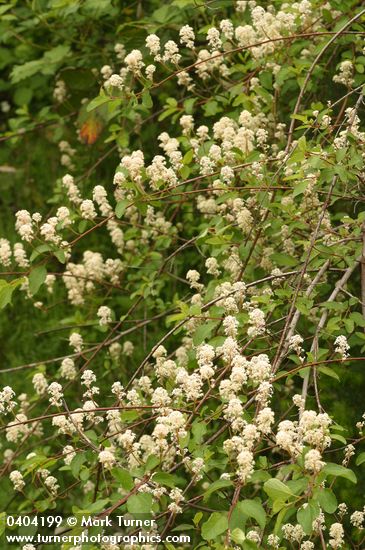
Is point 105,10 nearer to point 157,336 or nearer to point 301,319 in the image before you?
point 157,336

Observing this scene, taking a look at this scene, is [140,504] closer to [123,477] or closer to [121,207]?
[123,477]

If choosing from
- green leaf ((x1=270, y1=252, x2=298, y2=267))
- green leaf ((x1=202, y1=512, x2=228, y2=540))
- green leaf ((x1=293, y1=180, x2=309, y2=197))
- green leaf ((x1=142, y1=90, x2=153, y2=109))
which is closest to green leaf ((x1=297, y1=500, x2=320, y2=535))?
green leaf ((x1=202, y1=512, x2=228, y2=540))

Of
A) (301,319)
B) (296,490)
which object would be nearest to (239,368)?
(296,490)

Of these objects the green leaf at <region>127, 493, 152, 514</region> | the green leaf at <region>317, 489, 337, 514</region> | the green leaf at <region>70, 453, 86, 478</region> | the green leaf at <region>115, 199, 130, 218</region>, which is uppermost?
the green leaf at <region>115, 199, 130, 218</region>

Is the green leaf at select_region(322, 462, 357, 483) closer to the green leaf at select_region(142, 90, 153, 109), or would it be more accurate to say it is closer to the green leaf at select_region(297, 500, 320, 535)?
the green leaf at select_region(297, 500, 320, 535)

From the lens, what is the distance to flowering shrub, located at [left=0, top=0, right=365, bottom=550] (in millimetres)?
2457

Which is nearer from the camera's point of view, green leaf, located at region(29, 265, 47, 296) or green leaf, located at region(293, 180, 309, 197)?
green leaf, located at region(293, 180, 309, 197)

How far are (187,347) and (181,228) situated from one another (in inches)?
29.6

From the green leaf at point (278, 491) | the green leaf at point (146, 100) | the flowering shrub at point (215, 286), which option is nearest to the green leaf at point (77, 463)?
the flowering shrub at point (215, 286)

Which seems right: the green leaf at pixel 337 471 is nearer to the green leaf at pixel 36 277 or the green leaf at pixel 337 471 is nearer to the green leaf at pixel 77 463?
the green leaf at pixel 77 463

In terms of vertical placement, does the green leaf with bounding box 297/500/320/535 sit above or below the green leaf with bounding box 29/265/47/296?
above

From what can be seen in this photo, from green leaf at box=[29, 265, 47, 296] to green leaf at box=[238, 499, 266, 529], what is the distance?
3.28 feet

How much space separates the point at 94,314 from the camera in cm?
412

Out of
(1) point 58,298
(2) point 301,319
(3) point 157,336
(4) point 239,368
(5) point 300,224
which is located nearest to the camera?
(4) point 239,368
